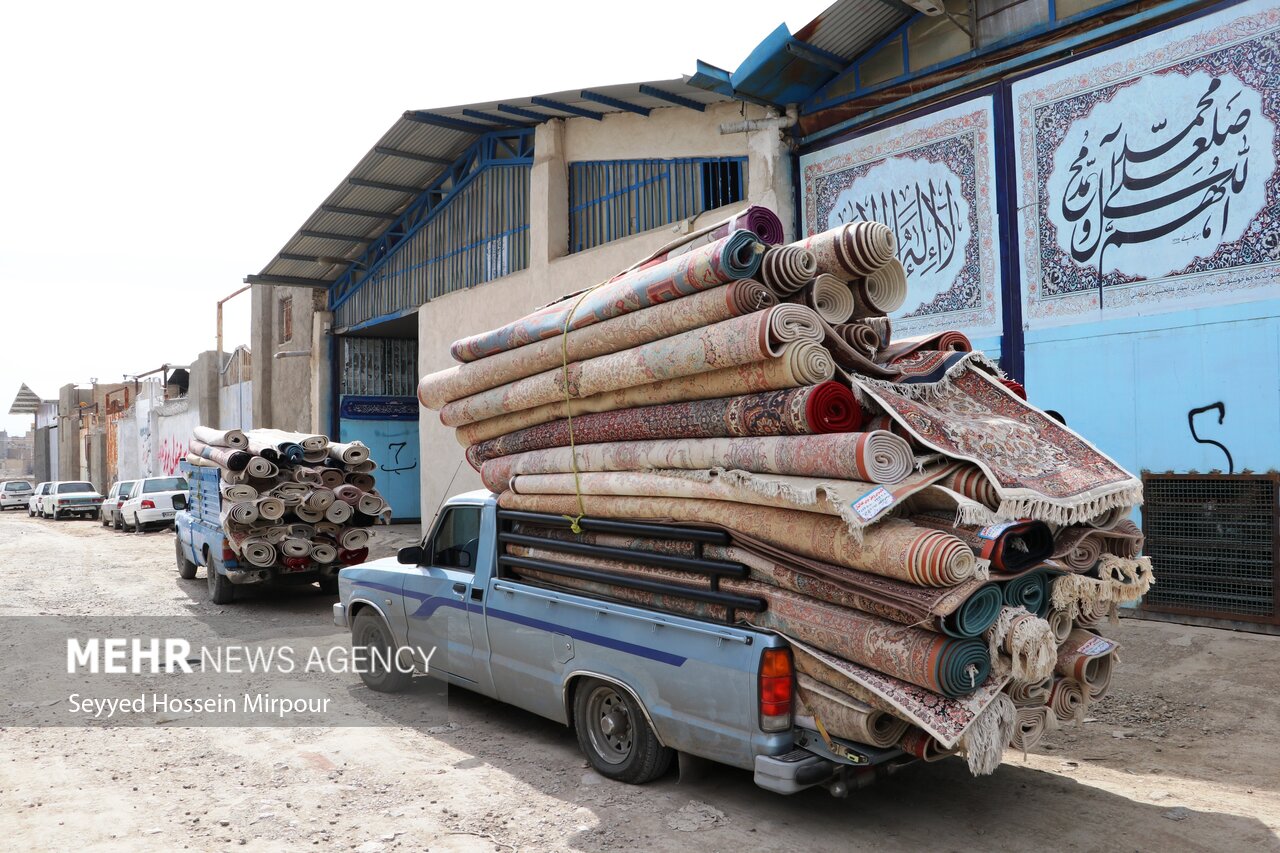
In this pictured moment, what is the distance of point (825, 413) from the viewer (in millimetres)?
4496

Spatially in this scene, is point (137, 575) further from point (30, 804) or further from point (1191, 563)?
point (1191, 563)

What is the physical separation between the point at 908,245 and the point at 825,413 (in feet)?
23.0

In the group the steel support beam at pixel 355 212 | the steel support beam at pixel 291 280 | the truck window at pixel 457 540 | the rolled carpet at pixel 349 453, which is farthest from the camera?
the steel support beam at pixel 291 280

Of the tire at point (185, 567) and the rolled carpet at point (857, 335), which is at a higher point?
the rolled carpet at point (857, 335)

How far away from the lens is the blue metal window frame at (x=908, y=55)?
9188 millimetres

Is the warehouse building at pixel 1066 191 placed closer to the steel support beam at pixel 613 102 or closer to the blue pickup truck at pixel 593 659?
the steel support beam at pixel 613 102

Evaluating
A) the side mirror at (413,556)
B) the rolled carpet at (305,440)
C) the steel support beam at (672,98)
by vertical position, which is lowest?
the side mirror at (413,556)

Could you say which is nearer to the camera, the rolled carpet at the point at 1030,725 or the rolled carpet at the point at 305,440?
the rolled carpet at the point at 1030,725

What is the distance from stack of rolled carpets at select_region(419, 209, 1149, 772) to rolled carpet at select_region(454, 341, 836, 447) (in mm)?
13

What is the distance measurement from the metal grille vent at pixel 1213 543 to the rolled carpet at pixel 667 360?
5.55 meters

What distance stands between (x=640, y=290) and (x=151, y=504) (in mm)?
22864

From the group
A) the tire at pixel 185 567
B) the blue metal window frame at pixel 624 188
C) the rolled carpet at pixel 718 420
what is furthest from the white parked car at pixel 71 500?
the rolled carpet at pixel 718 420

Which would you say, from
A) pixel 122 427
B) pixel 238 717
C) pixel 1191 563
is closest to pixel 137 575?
pixel 238 717

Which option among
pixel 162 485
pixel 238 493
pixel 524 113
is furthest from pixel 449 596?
pixel 162 485
